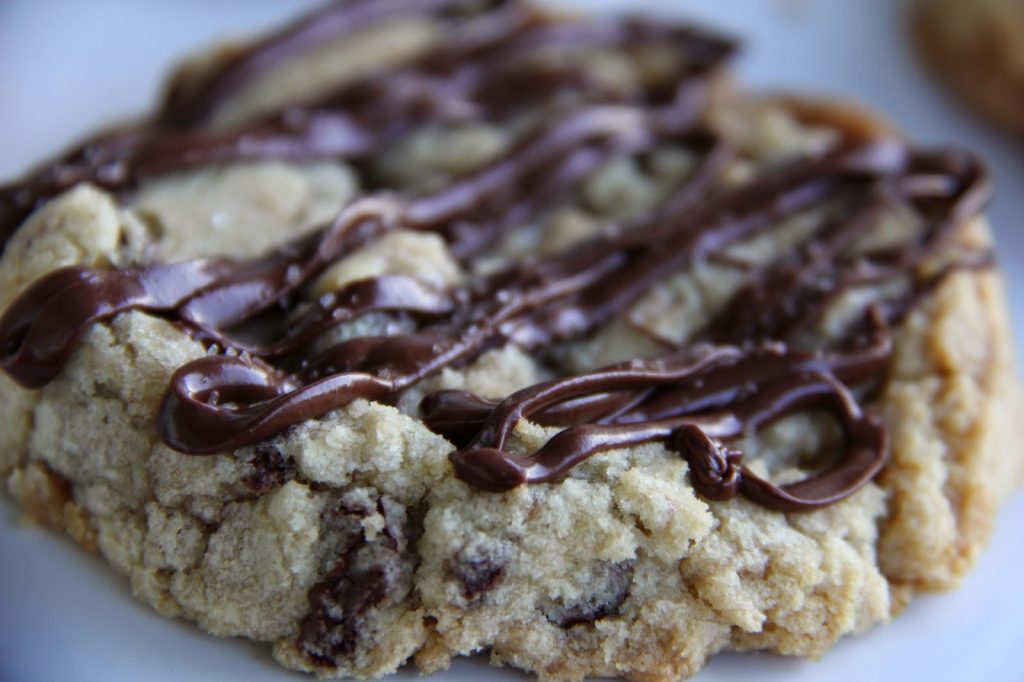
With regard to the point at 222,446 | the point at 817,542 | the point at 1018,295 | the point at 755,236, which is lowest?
the point at 1018,295

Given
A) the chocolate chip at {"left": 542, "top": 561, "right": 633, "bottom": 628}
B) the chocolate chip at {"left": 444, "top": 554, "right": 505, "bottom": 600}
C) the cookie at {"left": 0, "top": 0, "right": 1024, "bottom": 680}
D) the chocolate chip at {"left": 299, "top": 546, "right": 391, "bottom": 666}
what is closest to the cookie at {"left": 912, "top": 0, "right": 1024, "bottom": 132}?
the cookie at {"left": 0, "top": 0, "right": 1024, "bottom": 680}

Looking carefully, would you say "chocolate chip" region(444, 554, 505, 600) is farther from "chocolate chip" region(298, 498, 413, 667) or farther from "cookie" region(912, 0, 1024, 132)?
"cookie" region(912, 0, 1024, 132)

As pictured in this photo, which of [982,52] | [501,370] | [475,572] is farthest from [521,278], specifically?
[982,52]

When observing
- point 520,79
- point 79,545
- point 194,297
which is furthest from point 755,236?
point 79,545

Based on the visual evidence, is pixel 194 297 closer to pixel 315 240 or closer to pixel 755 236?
pixel 315 240

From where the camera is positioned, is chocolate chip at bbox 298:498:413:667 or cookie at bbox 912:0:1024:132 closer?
chocolate chip at bbox 298:498:413:667

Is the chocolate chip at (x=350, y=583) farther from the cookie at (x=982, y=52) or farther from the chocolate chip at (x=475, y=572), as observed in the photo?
the cookie at (x=982, y=52)

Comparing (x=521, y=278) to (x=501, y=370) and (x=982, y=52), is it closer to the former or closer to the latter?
(x=501, y=370)
